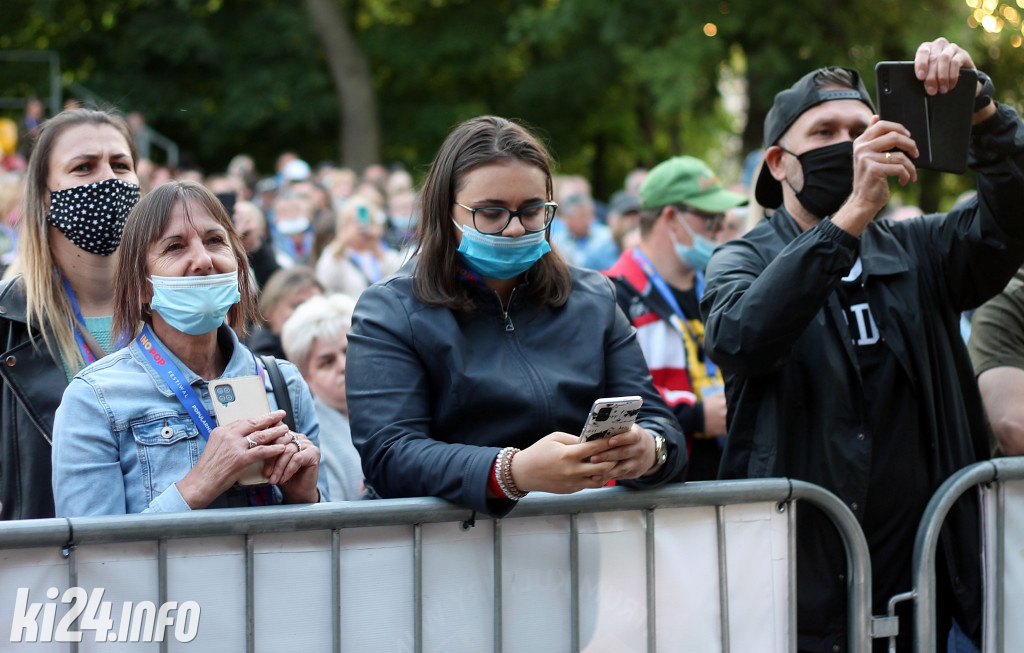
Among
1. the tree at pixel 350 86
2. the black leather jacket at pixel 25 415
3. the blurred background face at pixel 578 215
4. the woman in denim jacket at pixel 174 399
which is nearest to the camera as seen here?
the woman in denim jacket at pixel 174 399

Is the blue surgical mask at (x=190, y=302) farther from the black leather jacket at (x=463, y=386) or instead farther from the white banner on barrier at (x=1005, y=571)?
the white banner on barrier at (x=1005, y=571)

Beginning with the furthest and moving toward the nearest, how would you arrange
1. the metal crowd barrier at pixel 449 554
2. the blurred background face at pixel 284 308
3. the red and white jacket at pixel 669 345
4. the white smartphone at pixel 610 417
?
the blurred background face at pixel 284 308 → the red and white jacket at pixel 669 345 → the metal crowd barrier at pixel 449 554 → the white smartphone at pixel 610 417

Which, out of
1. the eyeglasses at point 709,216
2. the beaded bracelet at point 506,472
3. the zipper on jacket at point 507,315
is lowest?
the beaded bracelet at point 506,472

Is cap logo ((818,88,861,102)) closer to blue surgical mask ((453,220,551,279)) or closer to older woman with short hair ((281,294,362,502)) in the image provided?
blue surgical mask ((453,220,551,279))

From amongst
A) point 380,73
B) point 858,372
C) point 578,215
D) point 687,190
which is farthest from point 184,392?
point 380,73

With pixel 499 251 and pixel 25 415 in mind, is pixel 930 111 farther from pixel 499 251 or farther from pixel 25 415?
pixel 25 415

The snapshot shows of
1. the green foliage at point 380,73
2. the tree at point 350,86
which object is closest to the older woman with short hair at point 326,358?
the green foliage at point 380,73

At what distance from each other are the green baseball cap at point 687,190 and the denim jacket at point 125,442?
285cm

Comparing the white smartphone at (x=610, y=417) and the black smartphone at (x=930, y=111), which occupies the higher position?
the black smartphone at (x=930, y=111)

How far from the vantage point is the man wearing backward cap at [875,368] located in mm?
3154

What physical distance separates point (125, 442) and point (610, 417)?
1250mm

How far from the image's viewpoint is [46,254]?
343cm

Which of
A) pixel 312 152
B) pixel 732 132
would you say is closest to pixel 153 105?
pixel 312 152

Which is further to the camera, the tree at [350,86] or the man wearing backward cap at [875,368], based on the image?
the tree at [350,86]
